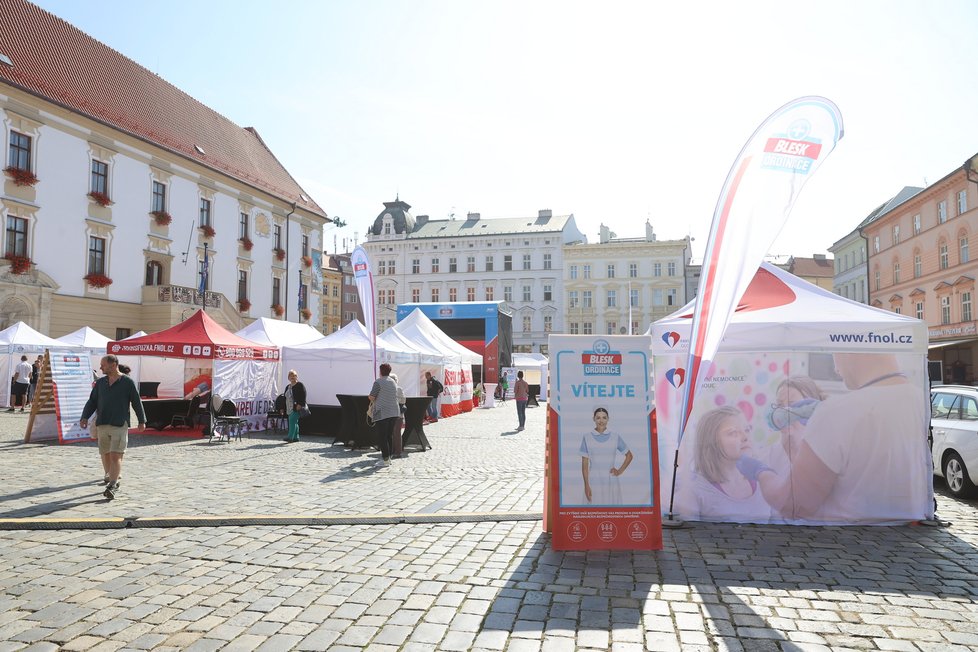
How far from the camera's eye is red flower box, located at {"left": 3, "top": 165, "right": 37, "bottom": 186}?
25.0m

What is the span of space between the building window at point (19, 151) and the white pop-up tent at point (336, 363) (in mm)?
16457

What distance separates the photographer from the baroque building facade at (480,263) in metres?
69.0

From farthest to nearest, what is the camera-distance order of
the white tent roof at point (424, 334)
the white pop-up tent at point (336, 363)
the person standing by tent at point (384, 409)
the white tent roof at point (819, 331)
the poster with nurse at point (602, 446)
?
1. the white tent roof at point (424, 334)
2. the white pop-up tent at point (336, 363)
3. the person standing by tent at point (384, 409)
4. the white tent roof at point (819, 331)
5. the poster with nurse at point (602, 446)

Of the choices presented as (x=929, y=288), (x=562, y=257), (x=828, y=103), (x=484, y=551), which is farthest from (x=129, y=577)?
(x=562, y=257)

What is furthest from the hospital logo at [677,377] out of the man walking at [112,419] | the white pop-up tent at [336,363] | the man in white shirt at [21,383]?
the man in white shirt at [21,383]

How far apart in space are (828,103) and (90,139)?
102 ft

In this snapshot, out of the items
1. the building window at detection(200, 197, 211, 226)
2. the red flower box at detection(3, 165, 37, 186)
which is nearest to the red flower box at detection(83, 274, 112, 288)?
the red flower box at detection(3, 165, 37, 186)

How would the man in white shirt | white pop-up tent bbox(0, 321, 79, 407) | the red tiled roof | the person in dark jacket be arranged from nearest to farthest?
the person in dark jacket, the man in white shirt, white pop-up tent bbox(0, 321, 79, 407), the red tiled roof

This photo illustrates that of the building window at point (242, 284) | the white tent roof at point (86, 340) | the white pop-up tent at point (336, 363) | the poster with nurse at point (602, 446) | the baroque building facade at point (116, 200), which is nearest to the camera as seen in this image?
the poster with nurse at point (602, 446)

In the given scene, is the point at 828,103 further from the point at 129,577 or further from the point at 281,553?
the point at 129,577

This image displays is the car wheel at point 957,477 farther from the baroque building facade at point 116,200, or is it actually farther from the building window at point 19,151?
the building window at point 19,151

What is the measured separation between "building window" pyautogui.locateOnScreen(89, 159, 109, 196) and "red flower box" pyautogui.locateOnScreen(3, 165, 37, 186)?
3125mm

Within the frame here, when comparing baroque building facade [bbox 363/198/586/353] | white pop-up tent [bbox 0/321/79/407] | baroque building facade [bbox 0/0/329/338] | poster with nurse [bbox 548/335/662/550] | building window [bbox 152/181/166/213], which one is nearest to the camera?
poster with nurse [bbox 548/335/662/550]

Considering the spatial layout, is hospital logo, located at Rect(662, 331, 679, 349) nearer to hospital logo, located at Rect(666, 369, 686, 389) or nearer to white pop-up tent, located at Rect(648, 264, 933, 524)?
hospital logo, located at Rect(666, 369, 686, 389)
